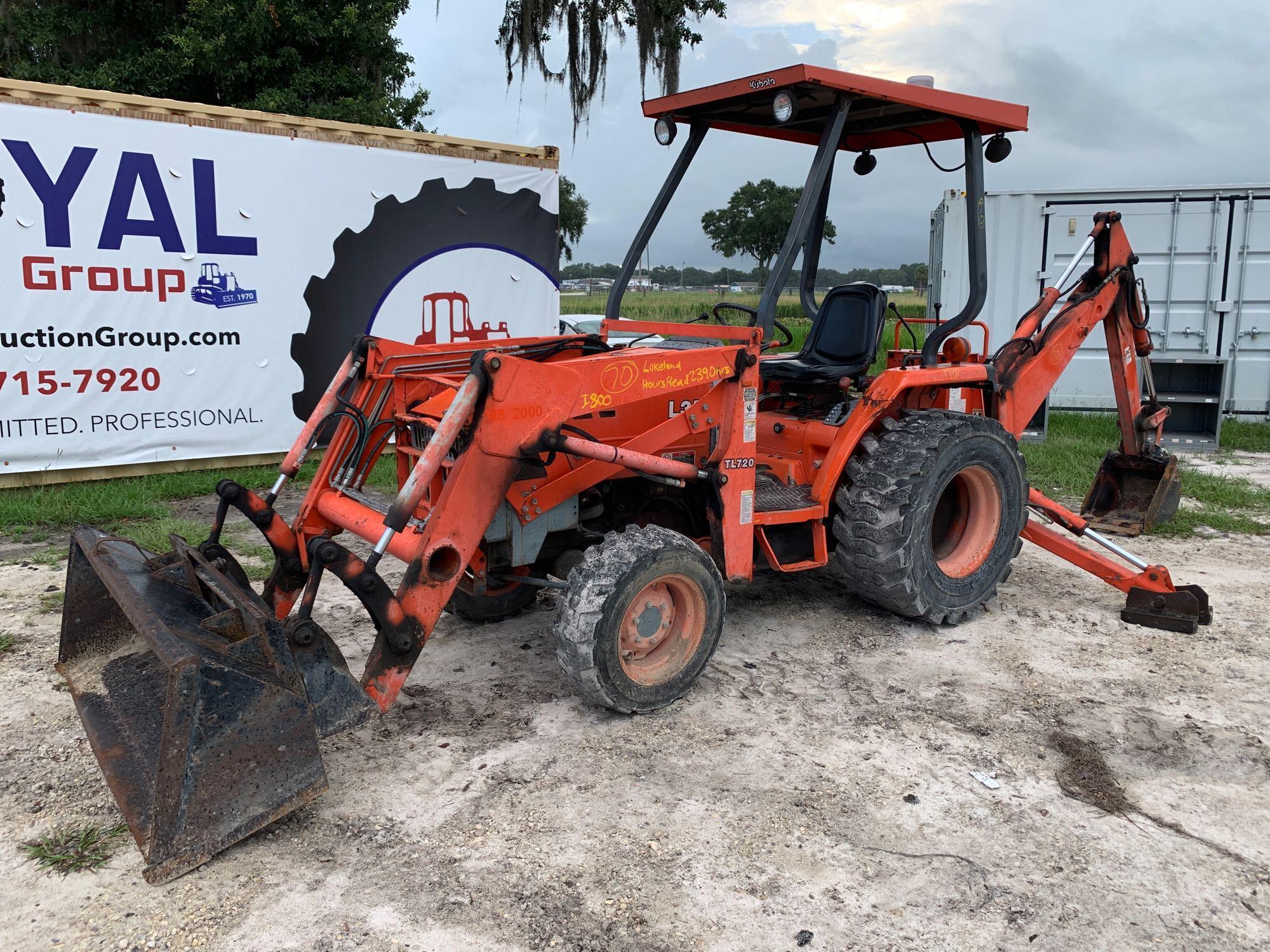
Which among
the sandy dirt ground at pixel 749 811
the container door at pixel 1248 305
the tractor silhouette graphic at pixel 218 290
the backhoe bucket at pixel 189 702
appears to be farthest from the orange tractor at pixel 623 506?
the container door at pixel 1248 305

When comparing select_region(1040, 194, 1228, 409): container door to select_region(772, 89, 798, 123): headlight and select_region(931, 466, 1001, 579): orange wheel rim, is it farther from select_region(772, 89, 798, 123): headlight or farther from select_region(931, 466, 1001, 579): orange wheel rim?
select_region(772, 89, 798, 123): headlight

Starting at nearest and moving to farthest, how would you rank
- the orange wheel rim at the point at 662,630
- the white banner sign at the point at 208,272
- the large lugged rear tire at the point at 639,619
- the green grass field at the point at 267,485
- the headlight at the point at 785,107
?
the large lugged rear tire at the point at 639,619
the orange wheel rim at the point at 662,630
the headlight at the point at 785,107
the green grass field at the point at 267,485
the white banner sign at the point at 208,272

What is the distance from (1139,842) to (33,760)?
3.68m

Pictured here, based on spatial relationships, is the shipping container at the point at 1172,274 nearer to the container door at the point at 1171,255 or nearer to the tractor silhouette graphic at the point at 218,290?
the container door at the point at 1171,255

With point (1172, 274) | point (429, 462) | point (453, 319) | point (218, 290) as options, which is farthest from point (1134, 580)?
point (1172, 274)

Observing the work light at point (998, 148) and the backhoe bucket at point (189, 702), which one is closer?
the backhoe bucket at point (189, 702)

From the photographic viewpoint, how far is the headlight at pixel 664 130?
4.84m

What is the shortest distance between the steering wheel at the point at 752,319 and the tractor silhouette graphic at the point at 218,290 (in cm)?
483

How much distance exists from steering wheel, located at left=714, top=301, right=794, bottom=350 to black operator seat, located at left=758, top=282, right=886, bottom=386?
132mm

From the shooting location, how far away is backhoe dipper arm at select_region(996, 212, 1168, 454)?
529 centimetres

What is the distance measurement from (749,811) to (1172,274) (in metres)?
9.91

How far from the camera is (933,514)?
15.8ft

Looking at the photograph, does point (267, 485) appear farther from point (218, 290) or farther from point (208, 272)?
point (208, 272)

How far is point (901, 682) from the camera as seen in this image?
14.0ft
